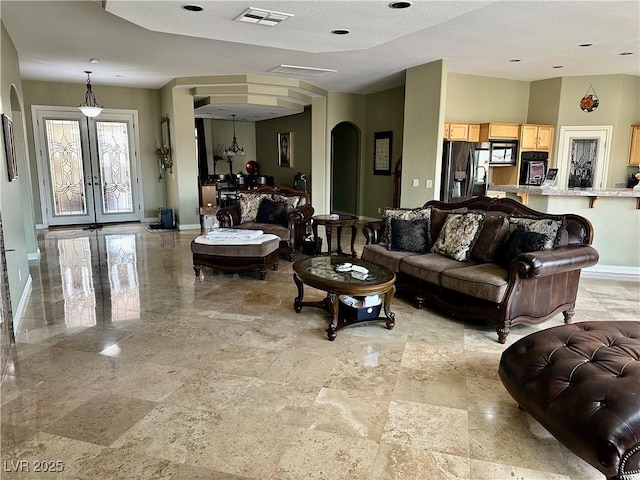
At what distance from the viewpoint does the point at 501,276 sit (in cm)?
348

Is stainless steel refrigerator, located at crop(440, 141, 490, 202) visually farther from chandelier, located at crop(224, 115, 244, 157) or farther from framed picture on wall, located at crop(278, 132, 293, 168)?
chandelier, located at crop(224, 115, 244, 157)

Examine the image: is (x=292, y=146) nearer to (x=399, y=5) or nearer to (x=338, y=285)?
(x=399, y=5)

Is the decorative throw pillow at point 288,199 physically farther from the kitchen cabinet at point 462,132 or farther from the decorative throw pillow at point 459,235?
the kitchen cabinet at point 462,132

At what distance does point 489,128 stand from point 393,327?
4907 mm

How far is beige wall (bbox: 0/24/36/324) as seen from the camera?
3.78m

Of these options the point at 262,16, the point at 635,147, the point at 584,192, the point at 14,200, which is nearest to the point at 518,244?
the point at 584,192

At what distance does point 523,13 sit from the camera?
4270 mm

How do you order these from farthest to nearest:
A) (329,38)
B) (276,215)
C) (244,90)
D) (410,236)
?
(244,90) < (276,215) < (410,236) < (329,38)

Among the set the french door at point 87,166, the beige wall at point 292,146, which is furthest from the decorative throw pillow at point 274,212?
the french door at point 87,166

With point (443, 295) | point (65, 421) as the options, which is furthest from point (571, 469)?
point (65, 421)

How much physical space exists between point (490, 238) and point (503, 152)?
395 cm

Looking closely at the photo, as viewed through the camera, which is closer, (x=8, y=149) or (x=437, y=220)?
(x=8, y=149)

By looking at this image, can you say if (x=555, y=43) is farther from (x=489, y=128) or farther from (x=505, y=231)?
(x=505, y=231)

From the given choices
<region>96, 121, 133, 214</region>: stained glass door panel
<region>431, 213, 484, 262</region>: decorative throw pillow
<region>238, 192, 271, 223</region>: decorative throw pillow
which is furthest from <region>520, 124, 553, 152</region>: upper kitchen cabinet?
<region>96, 121, 133, 214</region>: stained glass door panel
